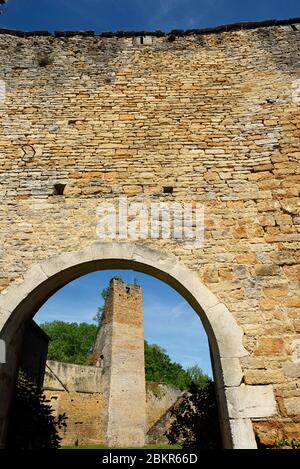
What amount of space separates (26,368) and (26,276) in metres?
4.62

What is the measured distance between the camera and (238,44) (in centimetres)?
595

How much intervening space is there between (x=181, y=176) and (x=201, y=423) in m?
4.26

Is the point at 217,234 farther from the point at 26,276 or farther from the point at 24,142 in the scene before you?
the point at 24,142

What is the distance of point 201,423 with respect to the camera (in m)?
6.12

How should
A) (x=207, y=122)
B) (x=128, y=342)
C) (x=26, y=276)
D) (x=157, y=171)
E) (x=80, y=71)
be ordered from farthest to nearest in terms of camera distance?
1. (x=128, y=342)
2. (x=80, y=71)
3. (x=207, y=122)
4. (x=157, y=171)
5. (x=26, y=276)

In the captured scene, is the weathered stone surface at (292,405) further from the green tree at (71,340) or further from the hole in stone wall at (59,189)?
the green tree at (71,340)

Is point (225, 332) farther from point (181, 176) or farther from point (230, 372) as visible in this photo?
point (181, 176)

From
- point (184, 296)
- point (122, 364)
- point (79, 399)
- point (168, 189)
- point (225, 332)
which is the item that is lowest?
point (225, 332)

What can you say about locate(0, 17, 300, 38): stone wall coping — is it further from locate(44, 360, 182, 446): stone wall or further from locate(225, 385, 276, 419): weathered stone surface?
locate(44, 360, 182, 446): stone wall

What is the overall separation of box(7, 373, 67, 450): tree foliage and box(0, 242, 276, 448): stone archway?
1.39ft

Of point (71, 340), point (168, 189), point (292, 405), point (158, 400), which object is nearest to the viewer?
point (292, 405)

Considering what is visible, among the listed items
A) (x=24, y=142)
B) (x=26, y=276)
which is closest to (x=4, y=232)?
(x=26, y=276)

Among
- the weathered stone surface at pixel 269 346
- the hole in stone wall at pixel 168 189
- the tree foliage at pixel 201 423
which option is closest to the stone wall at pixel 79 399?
the tree foliage at pixel 201 423

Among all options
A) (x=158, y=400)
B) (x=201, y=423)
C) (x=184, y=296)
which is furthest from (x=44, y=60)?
(x=158, y=400)
